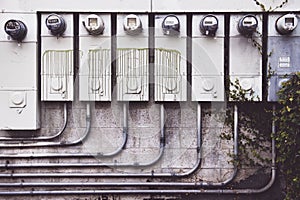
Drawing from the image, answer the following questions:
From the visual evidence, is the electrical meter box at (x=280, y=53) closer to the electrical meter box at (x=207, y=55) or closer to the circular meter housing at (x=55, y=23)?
the electrical meter box at (x=207, y=55)

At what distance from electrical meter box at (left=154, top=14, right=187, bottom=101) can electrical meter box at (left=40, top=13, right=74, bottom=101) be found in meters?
0.88

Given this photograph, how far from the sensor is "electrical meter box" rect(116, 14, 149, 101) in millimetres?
3729

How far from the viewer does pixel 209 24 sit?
3600mm

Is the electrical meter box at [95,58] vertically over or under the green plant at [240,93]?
over

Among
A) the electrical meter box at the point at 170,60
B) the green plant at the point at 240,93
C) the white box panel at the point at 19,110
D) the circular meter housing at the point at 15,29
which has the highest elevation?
the circular meter housing at the point at 15,29

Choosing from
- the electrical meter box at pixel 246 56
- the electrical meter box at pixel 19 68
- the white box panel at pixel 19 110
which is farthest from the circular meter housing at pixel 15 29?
the electrical meter box at pixel 246 56

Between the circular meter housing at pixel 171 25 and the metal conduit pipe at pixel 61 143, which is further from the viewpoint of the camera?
the metal conduit pipe at pixel 61 143

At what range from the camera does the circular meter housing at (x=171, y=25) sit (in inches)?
143

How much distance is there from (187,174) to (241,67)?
4.08ft

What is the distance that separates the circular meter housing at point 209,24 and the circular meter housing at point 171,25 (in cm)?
25

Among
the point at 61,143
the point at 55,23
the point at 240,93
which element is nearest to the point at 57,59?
the point at 55,23

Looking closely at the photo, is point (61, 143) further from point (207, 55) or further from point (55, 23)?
point (207, 55)

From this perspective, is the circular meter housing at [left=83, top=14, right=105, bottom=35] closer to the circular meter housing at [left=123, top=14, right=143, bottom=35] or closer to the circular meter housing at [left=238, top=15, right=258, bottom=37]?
the circular meter housing at [left=123, top=14, right=143, bottom=35]

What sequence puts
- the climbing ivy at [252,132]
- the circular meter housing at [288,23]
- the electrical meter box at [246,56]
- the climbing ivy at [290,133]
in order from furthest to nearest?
the climbing ivy at [252,132] → the electrical meter box at [246,56] → the circular meter housing at [288,23] → the climbing ivy at [290,133]
